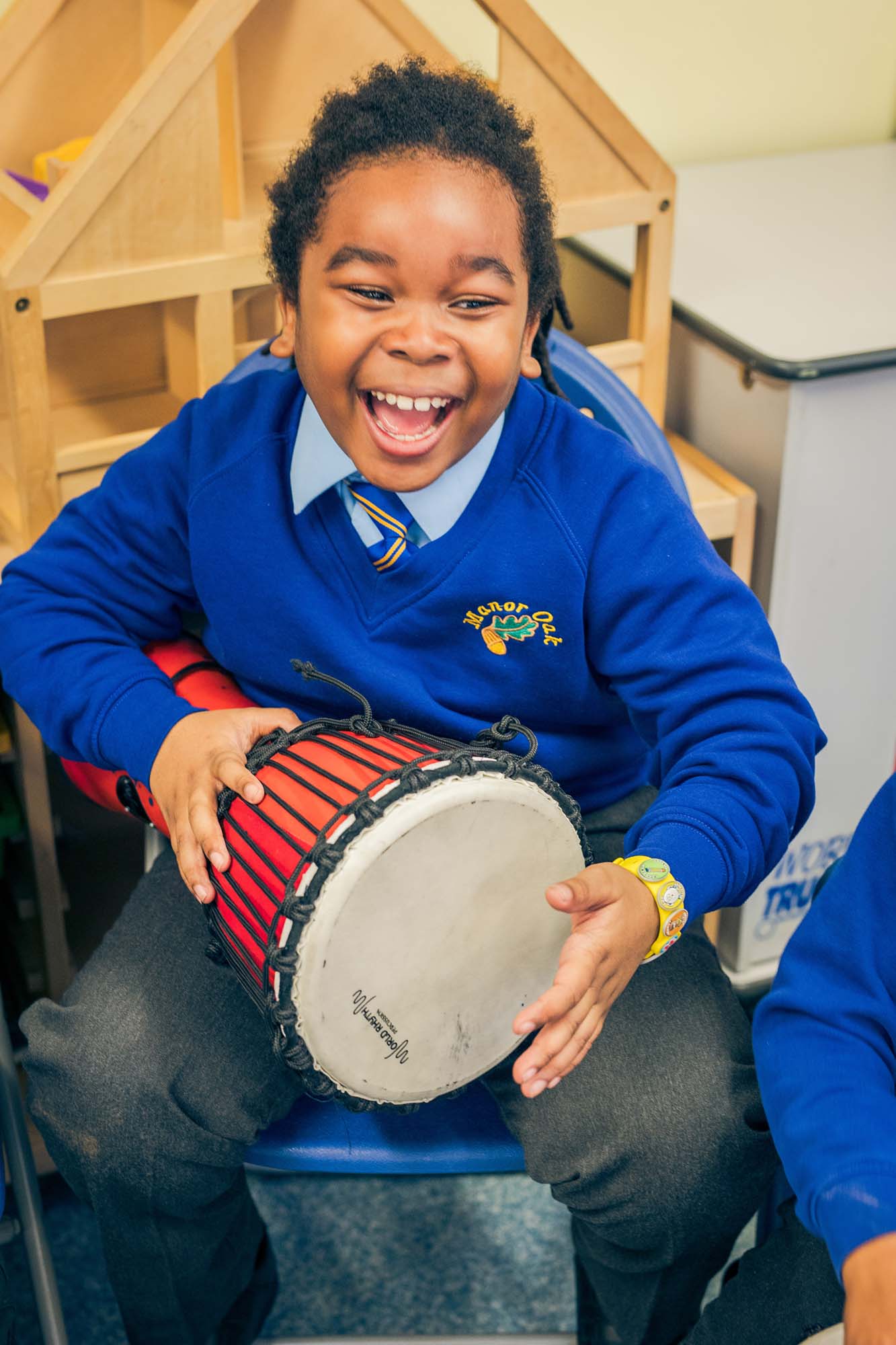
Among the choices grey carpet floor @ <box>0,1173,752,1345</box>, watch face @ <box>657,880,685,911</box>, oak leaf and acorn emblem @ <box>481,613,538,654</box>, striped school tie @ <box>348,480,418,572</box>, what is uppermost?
striped school tie @ <box>348,480,418,572</box>

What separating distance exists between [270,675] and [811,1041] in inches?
21.3

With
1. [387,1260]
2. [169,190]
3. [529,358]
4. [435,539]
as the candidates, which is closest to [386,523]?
[435,539]

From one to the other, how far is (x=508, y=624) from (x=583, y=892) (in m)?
0.31

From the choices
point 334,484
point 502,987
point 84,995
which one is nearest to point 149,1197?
point 84,995

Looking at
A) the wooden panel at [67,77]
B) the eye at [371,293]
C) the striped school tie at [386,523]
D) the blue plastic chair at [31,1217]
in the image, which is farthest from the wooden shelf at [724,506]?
the blue plastic chair at [31,1217]

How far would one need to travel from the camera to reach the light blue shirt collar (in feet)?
3.83

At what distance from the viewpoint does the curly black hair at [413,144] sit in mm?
1060

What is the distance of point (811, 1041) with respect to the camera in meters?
0.96

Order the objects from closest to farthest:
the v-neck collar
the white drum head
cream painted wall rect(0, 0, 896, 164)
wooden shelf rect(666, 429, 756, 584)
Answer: the white drum head → the v-neck collar → wooden shelf rect(666, 429, 756, 584) → cream painted wall rect(0, 0, 896, 164)

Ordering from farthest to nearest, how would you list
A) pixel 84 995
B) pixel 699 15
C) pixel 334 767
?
pixel 699 15, pixel 84 995, pixel 334 767

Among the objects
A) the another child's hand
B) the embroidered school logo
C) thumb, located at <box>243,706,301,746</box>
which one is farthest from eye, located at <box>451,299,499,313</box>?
the another child's hand

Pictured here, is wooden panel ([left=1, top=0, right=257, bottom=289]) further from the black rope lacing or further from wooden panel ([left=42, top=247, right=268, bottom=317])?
the black rope lacing

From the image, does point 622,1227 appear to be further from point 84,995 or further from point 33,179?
point 33,179

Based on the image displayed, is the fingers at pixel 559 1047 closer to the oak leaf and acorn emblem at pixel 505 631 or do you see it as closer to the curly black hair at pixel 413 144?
the oak leaf and acorn emblem at pixel 505 631
